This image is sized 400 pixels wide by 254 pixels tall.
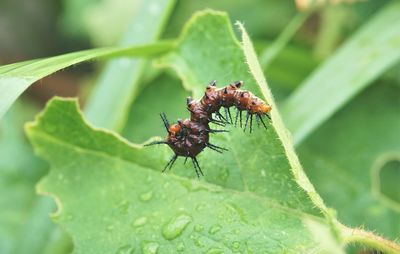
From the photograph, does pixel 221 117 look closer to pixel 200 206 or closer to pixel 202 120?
pixel 202 120

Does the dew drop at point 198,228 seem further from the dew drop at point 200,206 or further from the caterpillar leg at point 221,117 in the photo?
the caterpillar leg at point 221,117

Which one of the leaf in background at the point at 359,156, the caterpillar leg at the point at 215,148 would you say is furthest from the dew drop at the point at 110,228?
the leaf in background at the point at 359,156

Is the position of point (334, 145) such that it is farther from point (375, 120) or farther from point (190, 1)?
point (190, 1)

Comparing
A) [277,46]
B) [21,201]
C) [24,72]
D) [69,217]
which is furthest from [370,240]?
[21,201]

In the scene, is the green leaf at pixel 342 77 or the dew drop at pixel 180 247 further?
the green leaf at pixel 342 77

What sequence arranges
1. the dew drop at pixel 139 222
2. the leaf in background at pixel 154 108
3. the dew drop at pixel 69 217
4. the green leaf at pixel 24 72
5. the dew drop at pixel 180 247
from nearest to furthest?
the green leaf at pixel 24 72
the dew drop at pixel 180 247
the dew drop at pixel 139 222
the dew drop at pixel 69 217
the leaf in background at pixel 154 108
